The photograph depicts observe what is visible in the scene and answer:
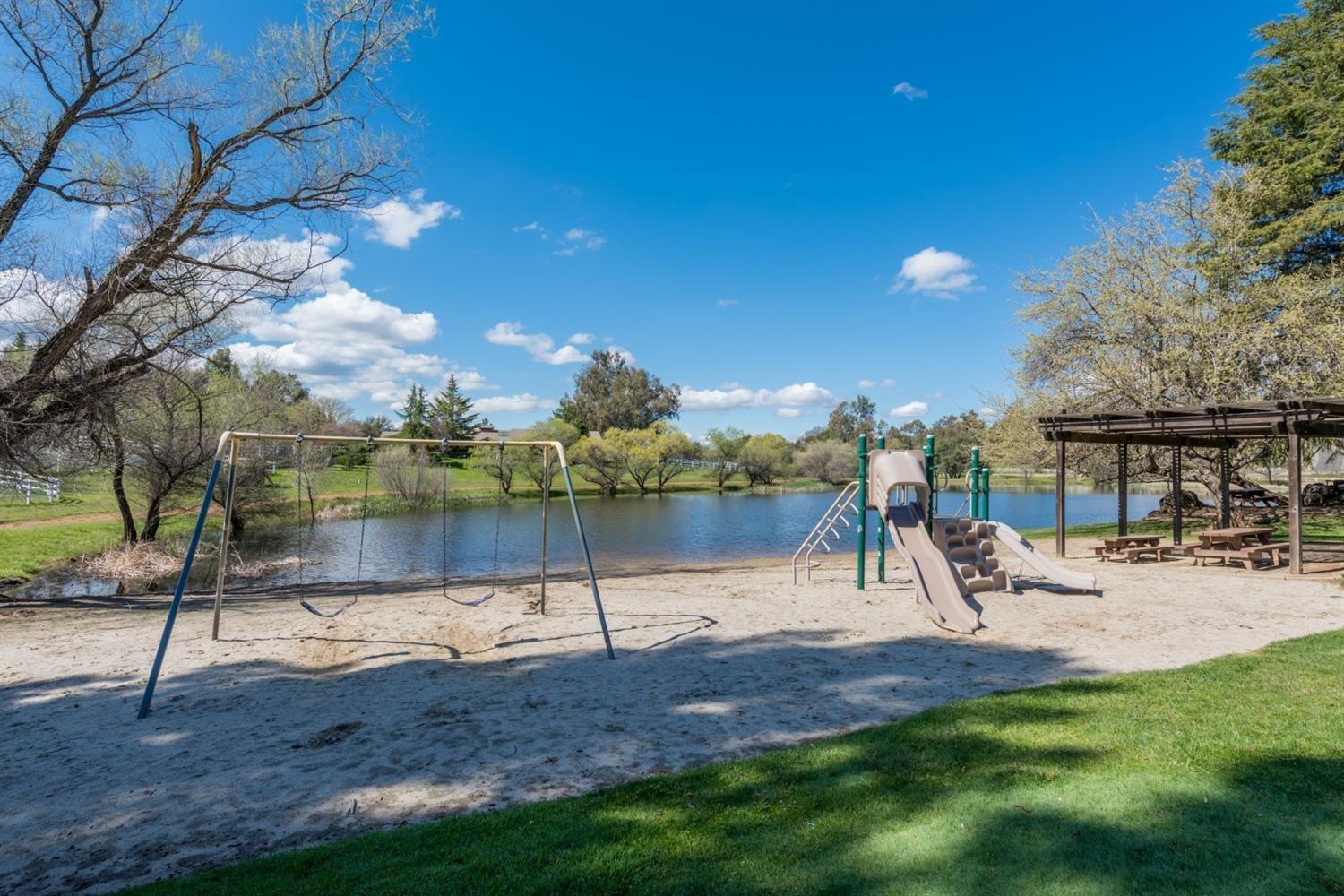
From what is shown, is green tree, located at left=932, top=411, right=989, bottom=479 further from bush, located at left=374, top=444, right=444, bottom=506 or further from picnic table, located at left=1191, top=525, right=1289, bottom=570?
bush, located at left=374, top=444, right=444, bottom=506

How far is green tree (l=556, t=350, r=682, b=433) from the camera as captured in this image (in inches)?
3391

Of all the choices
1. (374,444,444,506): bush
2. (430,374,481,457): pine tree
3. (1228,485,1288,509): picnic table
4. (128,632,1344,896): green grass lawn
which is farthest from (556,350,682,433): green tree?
(128,632,1344,896): green grass lawn

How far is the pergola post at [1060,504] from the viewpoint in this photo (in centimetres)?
1391

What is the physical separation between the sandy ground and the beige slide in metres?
0.37

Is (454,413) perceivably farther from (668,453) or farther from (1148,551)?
(1148,551)

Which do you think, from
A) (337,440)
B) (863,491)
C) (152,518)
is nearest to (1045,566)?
(863,491)

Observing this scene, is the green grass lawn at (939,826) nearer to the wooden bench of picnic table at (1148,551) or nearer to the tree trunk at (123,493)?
the wooden bench of picnic table at (1148,551)

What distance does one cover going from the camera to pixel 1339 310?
15906 millimetres

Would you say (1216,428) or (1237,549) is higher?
(1216,428)

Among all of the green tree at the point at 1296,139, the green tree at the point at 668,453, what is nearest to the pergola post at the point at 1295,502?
the green tree at the point at 1296,139

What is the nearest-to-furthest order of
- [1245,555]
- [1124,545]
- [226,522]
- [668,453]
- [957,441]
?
[226,522] < [1245,555] < [1124,545] < [668,453] < [957,441]

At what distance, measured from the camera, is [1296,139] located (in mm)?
19016

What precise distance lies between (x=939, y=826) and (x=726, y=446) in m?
65.1

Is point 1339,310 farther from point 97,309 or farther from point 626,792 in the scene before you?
point 97,309
